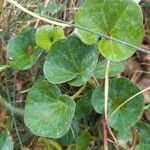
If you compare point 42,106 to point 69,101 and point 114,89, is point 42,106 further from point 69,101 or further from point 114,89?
point 114,89

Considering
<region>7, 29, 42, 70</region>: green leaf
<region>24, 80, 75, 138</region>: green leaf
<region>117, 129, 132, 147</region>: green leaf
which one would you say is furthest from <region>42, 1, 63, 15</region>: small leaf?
<region>117, 129, 132, 147</region>: green leaf

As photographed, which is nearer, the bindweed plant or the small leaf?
the bindweed plant

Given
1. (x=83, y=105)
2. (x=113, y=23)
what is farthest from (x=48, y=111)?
(x=113, y=23)

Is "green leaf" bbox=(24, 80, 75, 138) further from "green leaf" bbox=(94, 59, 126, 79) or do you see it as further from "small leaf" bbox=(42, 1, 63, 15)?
"small leaf" bbox=(42, 1, 63, 15)

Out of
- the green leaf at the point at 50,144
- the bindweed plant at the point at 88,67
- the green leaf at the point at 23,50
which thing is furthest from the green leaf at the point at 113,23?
the green leaf at the point at 50,144

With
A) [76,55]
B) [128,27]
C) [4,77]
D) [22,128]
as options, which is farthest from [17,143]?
[128,27]

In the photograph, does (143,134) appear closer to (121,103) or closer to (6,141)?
(121,103)
